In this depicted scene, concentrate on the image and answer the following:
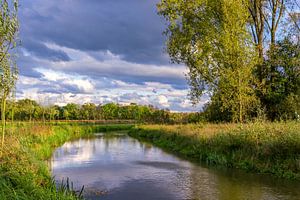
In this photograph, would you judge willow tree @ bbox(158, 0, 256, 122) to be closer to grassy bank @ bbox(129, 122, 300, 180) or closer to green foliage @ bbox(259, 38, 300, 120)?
green foliage @ bbox(259, 38, 300, 120)

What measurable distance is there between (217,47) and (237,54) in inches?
63.5

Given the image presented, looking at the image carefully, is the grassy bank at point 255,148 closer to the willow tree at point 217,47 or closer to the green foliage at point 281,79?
the willow tree at point 217,47

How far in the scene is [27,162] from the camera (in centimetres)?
1206

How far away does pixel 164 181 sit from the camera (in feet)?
47.2

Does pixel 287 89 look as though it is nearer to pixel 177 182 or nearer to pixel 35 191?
pixel 177 182

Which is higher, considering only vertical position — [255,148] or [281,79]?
[281,79]

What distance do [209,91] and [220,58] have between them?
2950mm

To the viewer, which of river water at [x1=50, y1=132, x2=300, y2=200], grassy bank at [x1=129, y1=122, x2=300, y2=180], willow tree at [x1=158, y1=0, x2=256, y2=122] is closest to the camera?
river water at [x1=50, y1=132, x2=300, y2=200]

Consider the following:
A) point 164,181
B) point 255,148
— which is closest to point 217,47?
point 255,148

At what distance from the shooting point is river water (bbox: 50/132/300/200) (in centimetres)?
1192

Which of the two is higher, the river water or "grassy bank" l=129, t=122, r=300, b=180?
"grassy bank" l=129, t=122, r=300, b=180

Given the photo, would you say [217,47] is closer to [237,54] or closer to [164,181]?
[237,54]

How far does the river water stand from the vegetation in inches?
358

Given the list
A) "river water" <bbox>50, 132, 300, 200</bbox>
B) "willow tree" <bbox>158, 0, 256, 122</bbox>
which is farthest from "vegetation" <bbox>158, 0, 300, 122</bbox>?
"river water" <bbox>50, 132, 300, 200</bbox>
